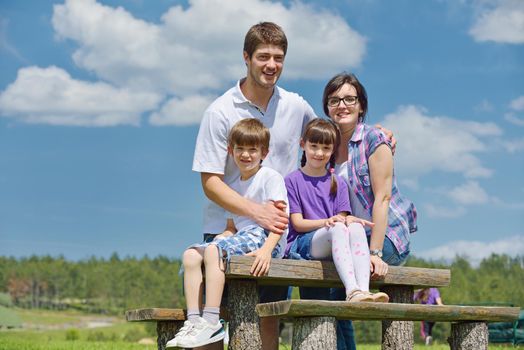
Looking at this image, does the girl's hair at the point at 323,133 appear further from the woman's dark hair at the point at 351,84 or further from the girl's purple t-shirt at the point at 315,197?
the woman's dark hair at the point at 351,84

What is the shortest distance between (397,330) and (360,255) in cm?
134

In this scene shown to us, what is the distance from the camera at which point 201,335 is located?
190 inches

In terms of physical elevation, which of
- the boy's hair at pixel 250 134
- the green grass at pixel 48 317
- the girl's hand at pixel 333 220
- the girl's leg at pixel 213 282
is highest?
the boy's hair at pixel 250 134

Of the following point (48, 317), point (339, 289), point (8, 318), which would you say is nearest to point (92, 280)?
point (48, 317)

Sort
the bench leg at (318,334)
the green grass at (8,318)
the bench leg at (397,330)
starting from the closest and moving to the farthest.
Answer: the bench leg at (318,334) → the bench leg at (397,330) → the green grass at (8,318)

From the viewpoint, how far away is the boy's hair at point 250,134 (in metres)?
5.21

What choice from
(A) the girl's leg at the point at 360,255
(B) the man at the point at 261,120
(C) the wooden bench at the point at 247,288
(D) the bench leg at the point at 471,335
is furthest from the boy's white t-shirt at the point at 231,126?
(D) the bench leg at the point at 471,335

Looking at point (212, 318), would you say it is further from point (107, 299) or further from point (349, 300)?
point (107, 299)

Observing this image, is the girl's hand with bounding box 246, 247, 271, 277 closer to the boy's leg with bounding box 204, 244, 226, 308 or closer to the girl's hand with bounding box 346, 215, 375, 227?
the boy's leg with bounding box 204, 244, 226, 308

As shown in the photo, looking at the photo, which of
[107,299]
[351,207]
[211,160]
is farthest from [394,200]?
[107,299]

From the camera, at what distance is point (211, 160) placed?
18.0 feet

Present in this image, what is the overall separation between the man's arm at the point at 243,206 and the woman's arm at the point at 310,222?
0.69ft

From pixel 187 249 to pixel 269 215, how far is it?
1.89 feet

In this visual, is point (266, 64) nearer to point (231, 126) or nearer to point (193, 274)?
point (231, 126)
